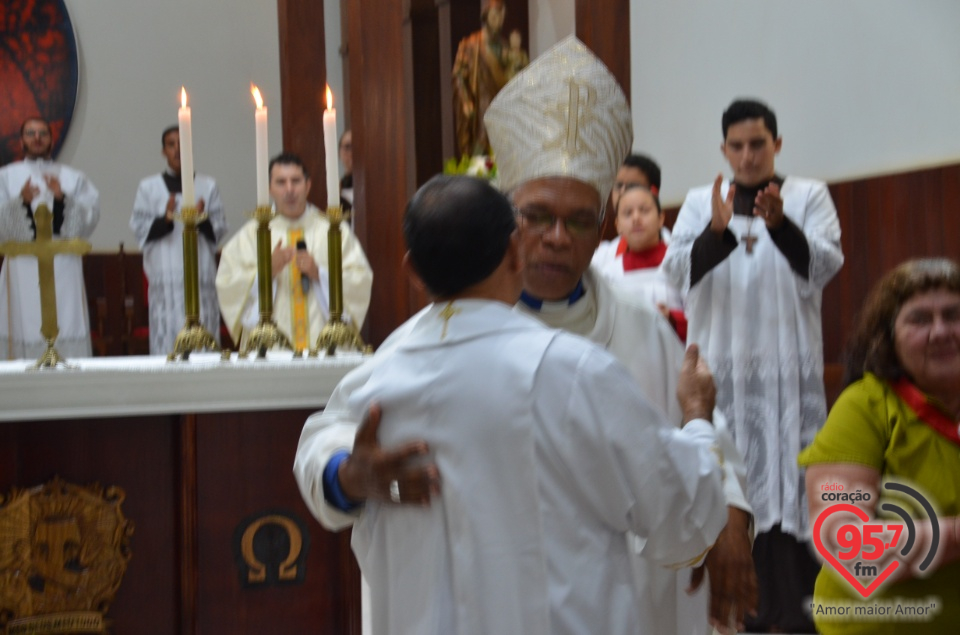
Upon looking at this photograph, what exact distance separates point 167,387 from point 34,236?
5.28 m

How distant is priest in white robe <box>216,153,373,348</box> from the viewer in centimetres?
601

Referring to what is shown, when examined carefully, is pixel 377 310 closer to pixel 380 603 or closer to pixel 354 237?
pixel 354 237

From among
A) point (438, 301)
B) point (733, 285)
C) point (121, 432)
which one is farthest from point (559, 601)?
point (733, 285)

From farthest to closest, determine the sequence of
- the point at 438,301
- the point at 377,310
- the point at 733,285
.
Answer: the point at 377,310
the point at 733,285
the point at 438,301

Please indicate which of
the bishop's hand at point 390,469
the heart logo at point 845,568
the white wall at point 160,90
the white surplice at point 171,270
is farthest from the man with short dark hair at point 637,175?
the white wall at point 160,90

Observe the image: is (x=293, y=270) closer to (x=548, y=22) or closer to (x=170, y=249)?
(x=548, y=22)

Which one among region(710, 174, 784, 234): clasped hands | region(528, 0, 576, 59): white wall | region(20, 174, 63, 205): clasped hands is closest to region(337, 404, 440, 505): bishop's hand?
region(710, 174, 784, 234): clasped hands

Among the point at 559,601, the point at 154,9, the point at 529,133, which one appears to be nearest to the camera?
the point at 559,601

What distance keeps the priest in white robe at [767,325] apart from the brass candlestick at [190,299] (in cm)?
220

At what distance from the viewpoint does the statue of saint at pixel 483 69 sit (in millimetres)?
5285

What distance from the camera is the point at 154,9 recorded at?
35.3 ft

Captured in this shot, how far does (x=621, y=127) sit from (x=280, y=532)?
4.15 ft

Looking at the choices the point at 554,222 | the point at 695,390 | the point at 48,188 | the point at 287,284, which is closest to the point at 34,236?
the point at 48,188

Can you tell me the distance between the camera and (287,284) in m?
6.40
